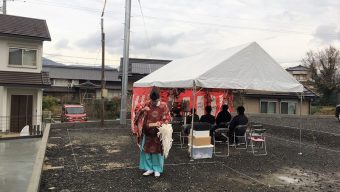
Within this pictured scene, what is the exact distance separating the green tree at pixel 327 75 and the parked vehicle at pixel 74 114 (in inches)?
927

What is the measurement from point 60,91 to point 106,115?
14205 mm

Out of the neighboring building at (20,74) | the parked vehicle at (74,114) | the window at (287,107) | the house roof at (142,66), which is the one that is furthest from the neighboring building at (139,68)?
the window at (287,107)

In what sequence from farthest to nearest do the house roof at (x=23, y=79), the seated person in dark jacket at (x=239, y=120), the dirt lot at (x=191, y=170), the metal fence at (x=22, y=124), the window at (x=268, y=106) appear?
the window at (x=268, y=106)
the metal fence at (x=22, y=124)
the house roof at (x=23, y=79)
the seated person in dark jacket at (x=239, y=120)
the dirt lot at (x=191, y=170)

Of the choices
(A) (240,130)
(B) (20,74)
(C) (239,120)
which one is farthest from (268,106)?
(A) (240,130)

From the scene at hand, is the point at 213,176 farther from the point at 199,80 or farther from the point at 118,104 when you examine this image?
the point at 118,104

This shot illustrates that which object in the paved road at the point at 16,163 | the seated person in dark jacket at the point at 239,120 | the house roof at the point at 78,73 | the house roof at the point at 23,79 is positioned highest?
the house roof at the point at 78,73

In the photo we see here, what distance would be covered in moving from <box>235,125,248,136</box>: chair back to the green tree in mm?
27295

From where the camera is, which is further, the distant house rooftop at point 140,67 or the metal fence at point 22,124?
the distant house rooftop at point 140,67

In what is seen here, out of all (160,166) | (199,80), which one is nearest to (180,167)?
(160,166)

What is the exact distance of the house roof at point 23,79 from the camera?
679 inches

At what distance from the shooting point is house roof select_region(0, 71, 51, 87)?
1723 cm

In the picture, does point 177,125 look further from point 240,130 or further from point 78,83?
point 78,83

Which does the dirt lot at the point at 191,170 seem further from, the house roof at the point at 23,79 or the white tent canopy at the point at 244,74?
the house roof at the point at 23,79

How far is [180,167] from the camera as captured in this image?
7.07m
